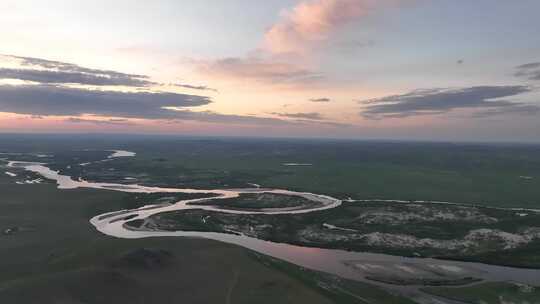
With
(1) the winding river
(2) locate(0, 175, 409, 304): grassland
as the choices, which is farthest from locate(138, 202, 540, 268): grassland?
(2) locate(0, 175, 409, 304): grassland

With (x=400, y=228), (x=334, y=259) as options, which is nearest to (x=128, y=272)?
(x=334, y=259)

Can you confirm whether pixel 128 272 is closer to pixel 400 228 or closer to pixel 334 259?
pixel 334 259

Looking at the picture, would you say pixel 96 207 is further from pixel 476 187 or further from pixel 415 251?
pixel 476 187

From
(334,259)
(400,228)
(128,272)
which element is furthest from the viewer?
(400,228)

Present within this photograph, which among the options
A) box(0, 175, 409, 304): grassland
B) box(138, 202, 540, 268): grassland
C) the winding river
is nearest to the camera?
box(0, 175, 409, 304): grassland

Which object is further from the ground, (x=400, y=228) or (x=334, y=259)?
(x=400, y=228)

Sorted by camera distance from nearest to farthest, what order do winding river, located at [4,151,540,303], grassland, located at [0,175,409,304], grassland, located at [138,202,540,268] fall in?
grassland, located at [0,175,409,304] < winding river, located at [4,151,540,303] < grassland, located at [138,202,540,268]

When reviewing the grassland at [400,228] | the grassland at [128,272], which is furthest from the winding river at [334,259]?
the grassland at [128,272]

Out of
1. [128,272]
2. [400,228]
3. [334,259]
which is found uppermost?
[400,228]

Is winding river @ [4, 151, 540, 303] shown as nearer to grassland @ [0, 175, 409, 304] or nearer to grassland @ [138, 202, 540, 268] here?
grassland @ [138, 202, 540, 268]

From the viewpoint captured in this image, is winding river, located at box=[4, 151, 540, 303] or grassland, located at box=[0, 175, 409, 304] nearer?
grassland, located at box=[0, 175, 409, 304]

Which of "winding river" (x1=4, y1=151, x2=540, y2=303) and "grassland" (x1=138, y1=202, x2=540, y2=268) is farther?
"grassland" (x1=138, y1=202, x2=540, y2=268)
